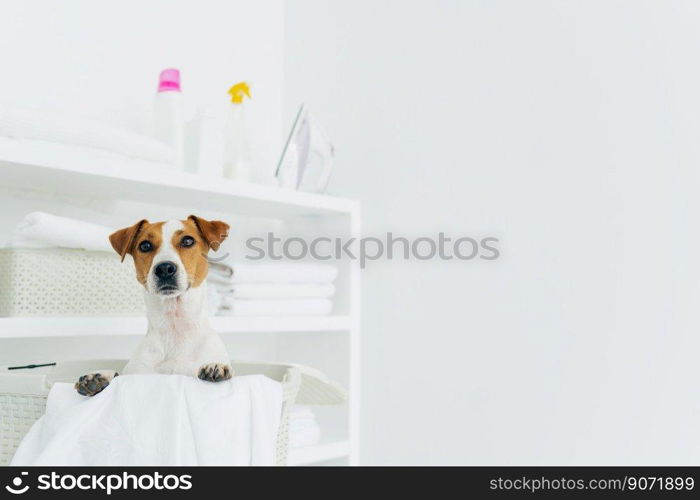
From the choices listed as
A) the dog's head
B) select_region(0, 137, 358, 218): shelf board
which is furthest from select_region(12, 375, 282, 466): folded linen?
select_region(0, 137, 358, 218): shelf board

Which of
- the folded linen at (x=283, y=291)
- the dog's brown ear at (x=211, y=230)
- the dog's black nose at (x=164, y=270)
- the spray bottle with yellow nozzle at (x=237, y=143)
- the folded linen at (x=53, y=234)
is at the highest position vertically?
the spray bottle with yellow nozzle at (x=237, y=143)

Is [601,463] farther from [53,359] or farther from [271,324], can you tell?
[53,359]

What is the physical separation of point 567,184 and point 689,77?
0.29 meters

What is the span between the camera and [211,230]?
1.12 m

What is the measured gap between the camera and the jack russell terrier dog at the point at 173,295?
106 cm

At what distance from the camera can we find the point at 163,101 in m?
1.56

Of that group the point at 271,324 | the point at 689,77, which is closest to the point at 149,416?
the point at 271,324

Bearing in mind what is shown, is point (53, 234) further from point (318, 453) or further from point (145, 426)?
point (318, 453)

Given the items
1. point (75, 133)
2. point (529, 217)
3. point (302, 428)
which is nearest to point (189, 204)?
point (75, 133)

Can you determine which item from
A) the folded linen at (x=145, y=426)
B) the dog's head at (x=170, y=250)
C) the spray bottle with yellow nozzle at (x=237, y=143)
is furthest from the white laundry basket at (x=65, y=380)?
the spray bottle with yellow nozzle at (x=237, y=143)

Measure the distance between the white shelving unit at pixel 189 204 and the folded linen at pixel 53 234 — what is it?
0.09 metres

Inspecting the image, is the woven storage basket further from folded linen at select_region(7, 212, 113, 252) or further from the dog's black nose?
the dog's black nose

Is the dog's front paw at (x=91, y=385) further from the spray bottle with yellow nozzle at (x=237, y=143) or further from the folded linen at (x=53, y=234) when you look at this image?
the spray bottle with yellow nozzle at (x=237, y=143)

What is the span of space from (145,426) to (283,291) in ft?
2.41
